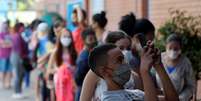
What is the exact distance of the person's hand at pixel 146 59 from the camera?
293cm

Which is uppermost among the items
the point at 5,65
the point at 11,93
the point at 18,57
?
the point at 18,57

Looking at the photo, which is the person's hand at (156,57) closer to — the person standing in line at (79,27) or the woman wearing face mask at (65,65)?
the woman wearing face mask at (65,65)

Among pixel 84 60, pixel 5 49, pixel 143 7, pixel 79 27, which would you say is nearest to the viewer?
pixel 84 60

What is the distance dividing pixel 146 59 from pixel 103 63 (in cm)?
25

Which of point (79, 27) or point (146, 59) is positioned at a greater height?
point (146, 59)

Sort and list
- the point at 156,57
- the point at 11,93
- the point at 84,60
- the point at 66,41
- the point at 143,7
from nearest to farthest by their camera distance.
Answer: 1. the point at 156,57
2. the point at 84,60
3. the point at 66,41
4. the point at 143,7
5. the point at 11,93

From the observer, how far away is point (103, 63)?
3.00 m

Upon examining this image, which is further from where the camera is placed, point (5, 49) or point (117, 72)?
point (5, 49)

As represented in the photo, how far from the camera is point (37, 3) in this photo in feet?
101

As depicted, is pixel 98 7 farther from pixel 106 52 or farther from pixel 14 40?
pixel 106 52

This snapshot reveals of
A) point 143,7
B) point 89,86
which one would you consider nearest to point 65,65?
point 143,7

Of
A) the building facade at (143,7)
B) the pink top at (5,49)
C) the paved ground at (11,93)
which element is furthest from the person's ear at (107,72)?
the pink top at (5,49)

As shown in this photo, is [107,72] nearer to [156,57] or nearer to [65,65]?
[156,57]

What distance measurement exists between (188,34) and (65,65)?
202 cm
